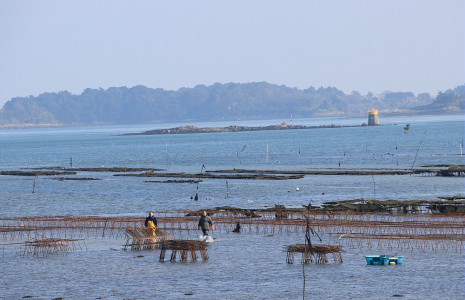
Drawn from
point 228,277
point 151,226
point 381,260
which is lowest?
point 228,277

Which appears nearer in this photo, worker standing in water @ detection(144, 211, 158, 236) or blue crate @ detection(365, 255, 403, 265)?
blue crate @ detection(365, 255, 403, 265)

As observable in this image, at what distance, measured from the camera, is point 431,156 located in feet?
393

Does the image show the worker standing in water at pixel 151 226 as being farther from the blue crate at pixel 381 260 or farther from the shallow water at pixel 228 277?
the blue crate at pixel 381 260

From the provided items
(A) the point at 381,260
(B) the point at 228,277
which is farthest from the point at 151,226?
(A) the point at 381,260

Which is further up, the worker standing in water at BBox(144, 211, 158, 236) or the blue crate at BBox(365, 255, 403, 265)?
the worker standing in water at BBox(144, 211, 158, 236)

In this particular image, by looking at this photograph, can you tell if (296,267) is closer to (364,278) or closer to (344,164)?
(364,278)

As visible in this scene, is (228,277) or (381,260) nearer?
(228,277)

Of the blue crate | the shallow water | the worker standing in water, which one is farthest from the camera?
the worker standing in water

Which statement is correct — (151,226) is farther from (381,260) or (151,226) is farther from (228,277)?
(381,260)

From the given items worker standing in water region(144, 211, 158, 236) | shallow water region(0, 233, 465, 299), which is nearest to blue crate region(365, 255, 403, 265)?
shallow water region(0, 233, 465, 299)

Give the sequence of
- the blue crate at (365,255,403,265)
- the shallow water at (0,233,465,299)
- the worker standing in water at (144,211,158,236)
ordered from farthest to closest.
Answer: the worker standing in water at (144,211,158,236), the blue crate at (365,255,403,265), the shallow water at (0,233,465,299)

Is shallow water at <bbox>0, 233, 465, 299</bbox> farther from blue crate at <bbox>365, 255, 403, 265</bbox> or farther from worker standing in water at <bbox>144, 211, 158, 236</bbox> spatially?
worker standing in water at <bbox>144, 211, 158, 236</bbox>

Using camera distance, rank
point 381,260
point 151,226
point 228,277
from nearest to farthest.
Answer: point 228,277
point 381,260
point 151,226

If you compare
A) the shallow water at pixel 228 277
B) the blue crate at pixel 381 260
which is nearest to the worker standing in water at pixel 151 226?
the shallow water at pixel 228 277
